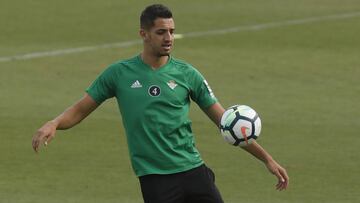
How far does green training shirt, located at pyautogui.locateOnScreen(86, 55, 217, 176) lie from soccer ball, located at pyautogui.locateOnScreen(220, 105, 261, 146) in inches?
12.3

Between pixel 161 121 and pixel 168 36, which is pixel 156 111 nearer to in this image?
pixel 161 121

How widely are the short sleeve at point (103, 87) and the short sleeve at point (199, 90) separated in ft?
1.93

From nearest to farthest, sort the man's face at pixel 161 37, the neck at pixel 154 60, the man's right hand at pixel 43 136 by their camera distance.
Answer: the man's right hand at pixel 43 136
the man's face at pixel 161 37
the neck at pixel 154 60

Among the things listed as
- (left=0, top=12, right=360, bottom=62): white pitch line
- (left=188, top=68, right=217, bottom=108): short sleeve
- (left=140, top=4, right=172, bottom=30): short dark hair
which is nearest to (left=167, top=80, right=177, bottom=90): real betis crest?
(left=188, top=68, right=217, bottom=108): short sleeve

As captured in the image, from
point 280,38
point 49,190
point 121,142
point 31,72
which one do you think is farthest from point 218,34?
point 49,190

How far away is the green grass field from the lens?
12.5 meters

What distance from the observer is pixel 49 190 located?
12117 millimetres

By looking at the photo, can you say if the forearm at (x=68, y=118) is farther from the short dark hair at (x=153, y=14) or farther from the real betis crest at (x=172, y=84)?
the short dark hair at (x=153, y=14)

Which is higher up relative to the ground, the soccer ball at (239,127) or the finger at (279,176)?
the soccer ball at (239,127)

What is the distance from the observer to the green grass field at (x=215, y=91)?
1250 centimetres

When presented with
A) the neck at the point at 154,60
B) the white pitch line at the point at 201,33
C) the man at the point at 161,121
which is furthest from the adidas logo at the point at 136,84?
the white pitch line at the point at 201,33

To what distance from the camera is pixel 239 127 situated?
8547mm

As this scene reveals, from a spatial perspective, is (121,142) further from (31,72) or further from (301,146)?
(31,72)

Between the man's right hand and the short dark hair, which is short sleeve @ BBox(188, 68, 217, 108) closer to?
the short dark hair
